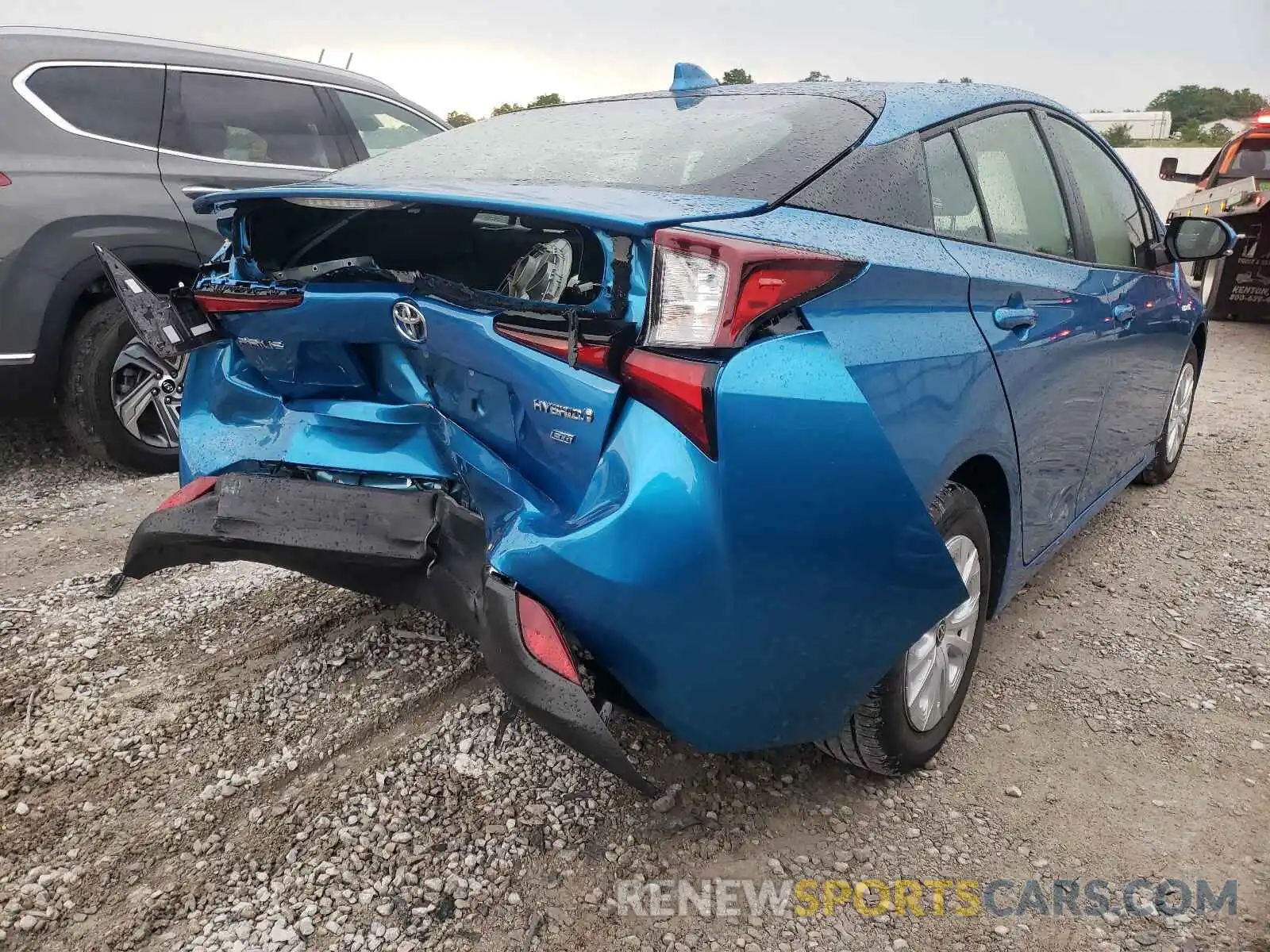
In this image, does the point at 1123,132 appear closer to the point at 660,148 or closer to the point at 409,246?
the point at 660,148

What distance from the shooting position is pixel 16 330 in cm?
361

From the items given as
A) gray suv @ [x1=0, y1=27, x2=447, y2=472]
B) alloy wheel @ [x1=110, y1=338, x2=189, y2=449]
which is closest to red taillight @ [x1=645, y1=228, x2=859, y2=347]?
gray suv @ [x1=0, y1=27, x2=447, y2=472]

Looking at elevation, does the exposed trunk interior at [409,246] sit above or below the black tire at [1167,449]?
above

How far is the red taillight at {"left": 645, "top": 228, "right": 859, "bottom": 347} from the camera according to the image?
1.54 metres

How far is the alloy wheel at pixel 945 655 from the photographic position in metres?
→ 2.11

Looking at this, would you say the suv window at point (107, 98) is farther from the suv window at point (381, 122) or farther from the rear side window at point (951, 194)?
the rear side window at point (951, 194)

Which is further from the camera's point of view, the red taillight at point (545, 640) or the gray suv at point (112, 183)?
the gray suv at point (112, 183)

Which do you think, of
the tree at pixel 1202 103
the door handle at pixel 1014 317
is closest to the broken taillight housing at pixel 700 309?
the door handle at pixel 1014 317

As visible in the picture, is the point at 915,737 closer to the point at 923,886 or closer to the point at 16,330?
the point at 923,886

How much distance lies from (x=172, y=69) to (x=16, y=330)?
146 centimetres

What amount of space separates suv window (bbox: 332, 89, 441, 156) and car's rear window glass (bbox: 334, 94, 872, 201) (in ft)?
8.46

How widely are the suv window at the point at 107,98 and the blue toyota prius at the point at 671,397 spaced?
2.17 metres

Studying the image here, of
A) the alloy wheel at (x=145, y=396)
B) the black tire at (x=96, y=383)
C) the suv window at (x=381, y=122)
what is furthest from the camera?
the suv window at (x=381, y=122)

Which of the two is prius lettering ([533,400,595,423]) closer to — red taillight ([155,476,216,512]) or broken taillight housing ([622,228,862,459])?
broken taillight housing ([622,228,862,459])
